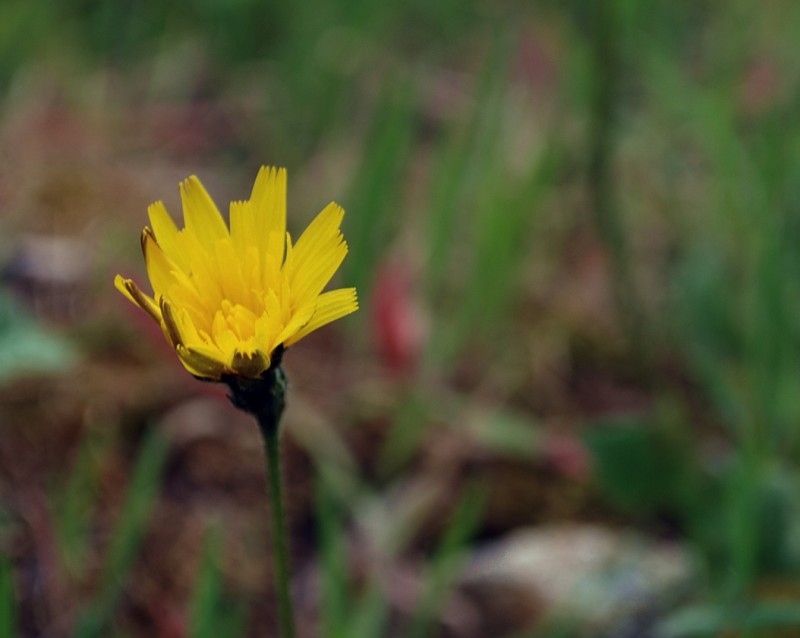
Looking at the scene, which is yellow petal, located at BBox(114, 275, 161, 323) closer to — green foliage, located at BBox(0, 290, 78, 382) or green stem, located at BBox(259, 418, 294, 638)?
green stem, located at BBox(259, 418, 294, 638)

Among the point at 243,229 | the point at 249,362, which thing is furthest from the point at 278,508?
the point at 243,229

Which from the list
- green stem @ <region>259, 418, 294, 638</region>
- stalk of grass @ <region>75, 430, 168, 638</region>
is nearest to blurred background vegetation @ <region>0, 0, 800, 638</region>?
stalk of grass @ <region>75, 430, 168, 638</region>

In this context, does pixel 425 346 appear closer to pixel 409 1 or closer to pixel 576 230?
pixel 576 230

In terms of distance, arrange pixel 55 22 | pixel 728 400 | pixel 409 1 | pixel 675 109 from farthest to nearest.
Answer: pixel 409 1
pixel 55 22
pixel 675 109
pixel 728 400

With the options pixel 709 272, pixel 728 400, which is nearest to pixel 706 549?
pixel 728 400

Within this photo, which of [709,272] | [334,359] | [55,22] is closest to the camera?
[709,272]

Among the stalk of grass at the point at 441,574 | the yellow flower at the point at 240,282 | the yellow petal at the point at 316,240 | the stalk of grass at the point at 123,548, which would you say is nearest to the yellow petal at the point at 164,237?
the yellow flower at the point at 240,282
